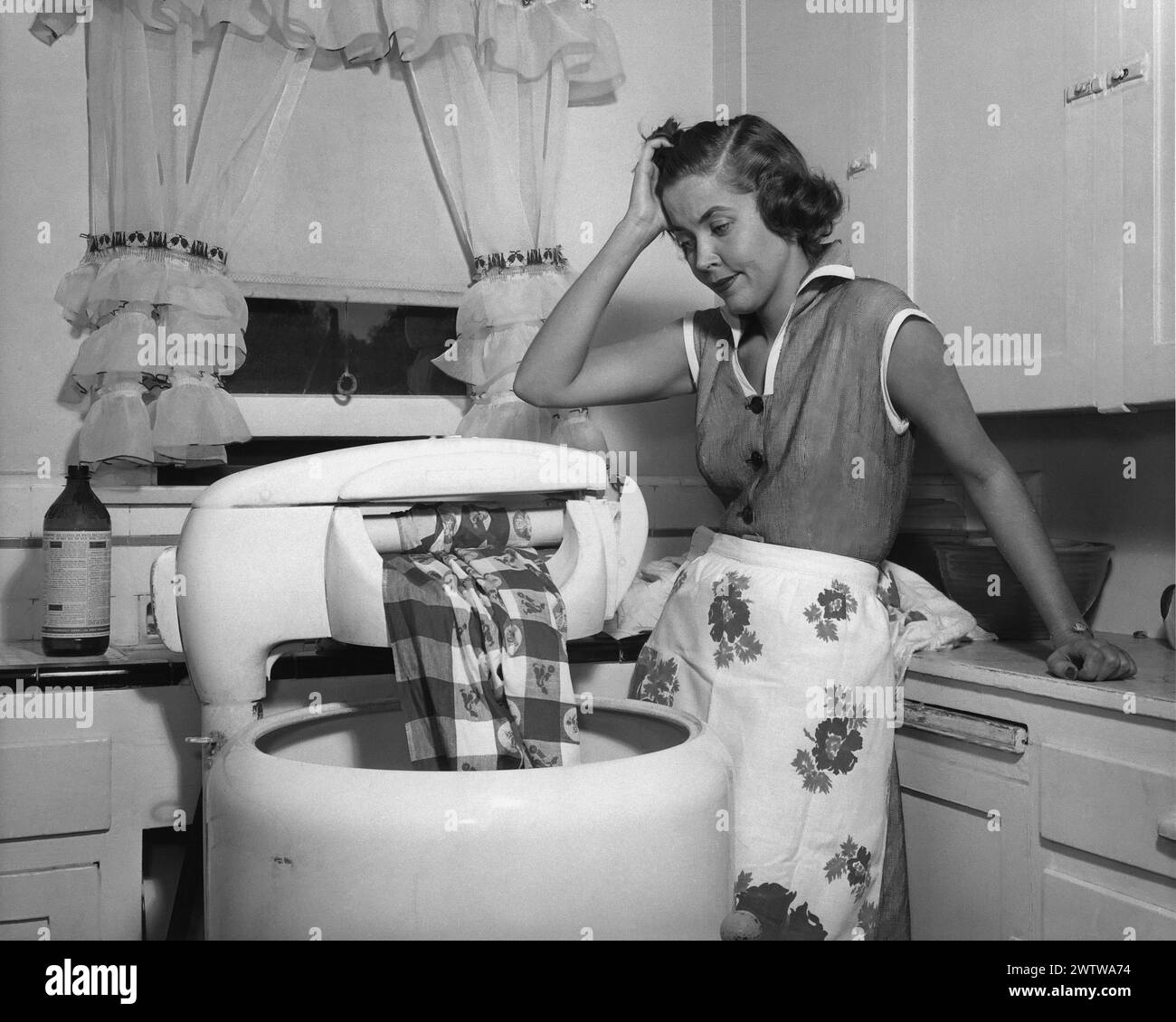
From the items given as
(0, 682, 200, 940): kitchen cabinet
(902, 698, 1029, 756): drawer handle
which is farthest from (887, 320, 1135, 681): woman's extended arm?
(0, 682, 200, 940): kitchen cabinet

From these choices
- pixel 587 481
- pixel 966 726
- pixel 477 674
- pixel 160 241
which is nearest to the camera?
pixel 477 674

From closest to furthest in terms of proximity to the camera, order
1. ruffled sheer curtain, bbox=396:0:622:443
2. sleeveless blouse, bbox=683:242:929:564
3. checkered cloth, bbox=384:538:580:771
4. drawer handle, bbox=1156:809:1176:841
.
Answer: checkered cloth, bbox=384:538:580:771
drawer handle, bbox=1156:809:1176:841
sleeveless blouse, bbox=683:242:929:564
ruffled sheer curtain, bbox=396:0:622:443

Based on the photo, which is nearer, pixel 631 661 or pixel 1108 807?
pixel 1108 807

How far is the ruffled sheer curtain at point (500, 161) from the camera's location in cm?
220

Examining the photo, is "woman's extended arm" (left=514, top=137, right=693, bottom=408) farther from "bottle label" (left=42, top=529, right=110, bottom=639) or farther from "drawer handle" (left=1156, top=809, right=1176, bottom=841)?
"drawer handle" (left=1156, top=809, right=1176, bottom=841)

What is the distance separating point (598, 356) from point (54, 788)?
1.00 meters

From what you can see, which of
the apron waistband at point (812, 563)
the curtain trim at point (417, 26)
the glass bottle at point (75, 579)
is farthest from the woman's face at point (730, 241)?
the glass bottle at point (75, 579)

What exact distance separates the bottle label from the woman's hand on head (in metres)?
1.42

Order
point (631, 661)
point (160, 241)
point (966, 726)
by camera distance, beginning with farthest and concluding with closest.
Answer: point (160, 241) → point (631, 661) → point (966, 726)

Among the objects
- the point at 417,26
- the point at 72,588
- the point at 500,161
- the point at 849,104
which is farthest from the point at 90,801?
the point at 849,104

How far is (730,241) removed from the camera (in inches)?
59.1

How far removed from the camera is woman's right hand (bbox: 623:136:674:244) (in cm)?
160

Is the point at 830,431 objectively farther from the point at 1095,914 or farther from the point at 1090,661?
the point at 1095,914

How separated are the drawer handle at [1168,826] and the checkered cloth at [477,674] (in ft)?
2.29
